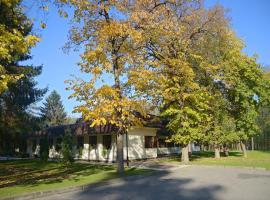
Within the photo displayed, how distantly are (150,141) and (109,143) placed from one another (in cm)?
516

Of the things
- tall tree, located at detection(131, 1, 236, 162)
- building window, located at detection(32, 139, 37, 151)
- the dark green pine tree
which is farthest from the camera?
the dark green pine tree

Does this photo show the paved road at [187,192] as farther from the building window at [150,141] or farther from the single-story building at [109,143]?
the building window at [150,141]

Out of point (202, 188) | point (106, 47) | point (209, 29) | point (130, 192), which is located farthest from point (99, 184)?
point (209, 29)

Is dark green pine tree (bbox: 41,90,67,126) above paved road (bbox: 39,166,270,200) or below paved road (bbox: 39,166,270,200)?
above

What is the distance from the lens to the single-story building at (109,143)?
105 feet

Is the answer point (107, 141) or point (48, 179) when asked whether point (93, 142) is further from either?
point (48, 179)

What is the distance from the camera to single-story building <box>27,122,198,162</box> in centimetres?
3203

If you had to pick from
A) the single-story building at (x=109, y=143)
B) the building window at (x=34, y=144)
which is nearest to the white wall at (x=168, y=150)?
the single-story building at (x=109, y=143)

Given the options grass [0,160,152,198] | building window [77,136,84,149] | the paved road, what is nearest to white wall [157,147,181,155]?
building window [77,136,84,149]

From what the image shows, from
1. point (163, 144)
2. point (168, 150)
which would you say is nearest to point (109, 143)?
point (163, 144)

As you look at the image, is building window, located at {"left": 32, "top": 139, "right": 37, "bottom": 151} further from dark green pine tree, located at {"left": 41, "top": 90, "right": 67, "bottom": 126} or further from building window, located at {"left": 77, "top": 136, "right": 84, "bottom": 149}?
dark green pine tree, located at {"left": 41, "top": 90, "right": 67, "bottom": 126}

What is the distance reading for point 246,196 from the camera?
1080cm

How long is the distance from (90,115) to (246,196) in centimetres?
897

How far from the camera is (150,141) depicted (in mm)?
35125
